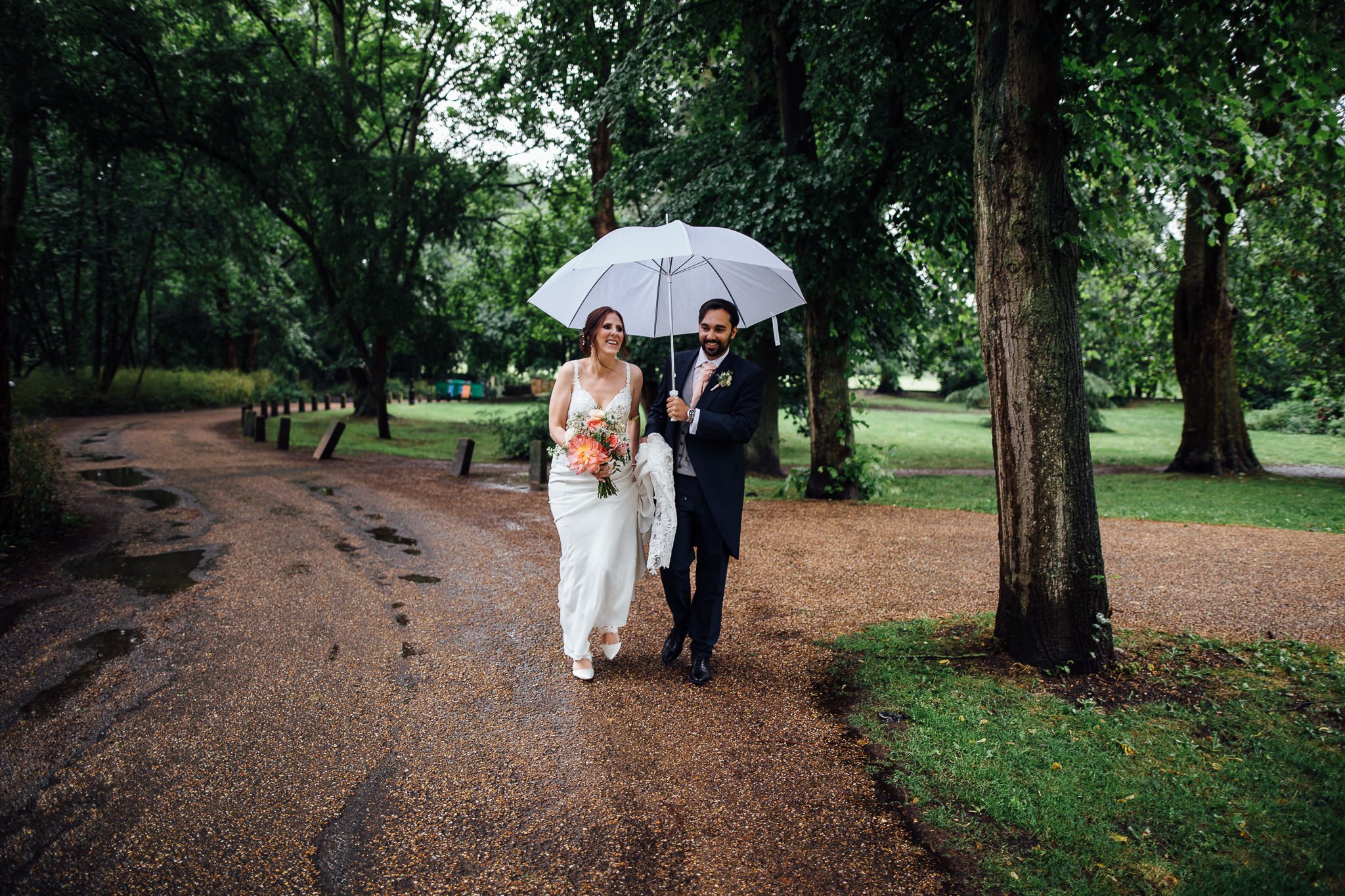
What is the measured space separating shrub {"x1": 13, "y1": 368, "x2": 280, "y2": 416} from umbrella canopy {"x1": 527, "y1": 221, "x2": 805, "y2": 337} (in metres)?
24.3

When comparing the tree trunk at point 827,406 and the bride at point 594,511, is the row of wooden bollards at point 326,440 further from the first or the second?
the bride at point 594,511

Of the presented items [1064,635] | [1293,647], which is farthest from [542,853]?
[1293,647]

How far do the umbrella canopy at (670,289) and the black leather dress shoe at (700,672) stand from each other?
2.07 metres

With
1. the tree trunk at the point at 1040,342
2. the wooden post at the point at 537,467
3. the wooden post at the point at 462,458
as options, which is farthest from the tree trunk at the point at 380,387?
the tree trunk at the point at 1040,342

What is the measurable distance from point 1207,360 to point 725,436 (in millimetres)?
14615

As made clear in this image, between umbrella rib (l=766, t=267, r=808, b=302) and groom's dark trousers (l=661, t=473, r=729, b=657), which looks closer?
groom's dark trousers (l=661, t=473, r=729, b=657)

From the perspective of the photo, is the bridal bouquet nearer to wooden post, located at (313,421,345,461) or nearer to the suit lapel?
the suit lapel

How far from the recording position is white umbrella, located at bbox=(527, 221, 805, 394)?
16.8 feet

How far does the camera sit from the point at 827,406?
1165cm

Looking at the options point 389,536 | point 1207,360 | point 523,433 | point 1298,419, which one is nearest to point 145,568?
point 389,536

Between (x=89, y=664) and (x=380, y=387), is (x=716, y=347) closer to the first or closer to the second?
(x=89, y=664)

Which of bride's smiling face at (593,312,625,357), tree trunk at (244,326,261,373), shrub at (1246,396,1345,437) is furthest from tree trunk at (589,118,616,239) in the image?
tree trunk at (244,326,261,373)

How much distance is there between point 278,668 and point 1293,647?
6514 millimetres

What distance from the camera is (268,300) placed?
37094 mm
